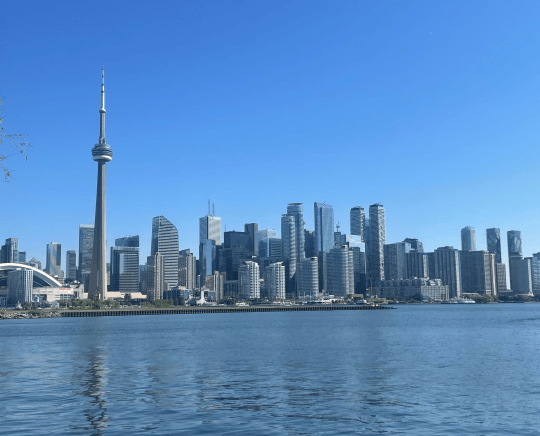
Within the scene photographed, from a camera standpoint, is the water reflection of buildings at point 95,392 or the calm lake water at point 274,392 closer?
the calm lake water at point 274,392

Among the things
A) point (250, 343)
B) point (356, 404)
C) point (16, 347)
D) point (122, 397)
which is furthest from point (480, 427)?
point (16, 347)

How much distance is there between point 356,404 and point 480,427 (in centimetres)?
835

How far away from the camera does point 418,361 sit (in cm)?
6066

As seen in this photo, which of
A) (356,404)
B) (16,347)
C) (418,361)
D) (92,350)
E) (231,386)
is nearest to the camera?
(356,404)

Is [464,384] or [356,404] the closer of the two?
[356,404]

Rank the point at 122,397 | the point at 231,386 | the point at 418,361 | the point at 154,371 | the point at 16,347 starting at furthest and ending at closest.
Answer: the point at 16,347 → the point at 418,361 → the point at 154,371 → the point at 231,386 → the point at 122,397

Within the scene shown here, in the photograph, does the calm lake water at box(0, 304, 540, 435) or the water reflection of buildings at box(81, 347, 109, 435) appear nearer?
the calm lake water at box(0, 304, 540, 435)

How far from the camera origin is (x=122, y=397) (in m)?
40.7

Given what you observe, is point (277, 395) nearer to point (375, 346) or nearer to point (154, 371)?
point (154, 371)

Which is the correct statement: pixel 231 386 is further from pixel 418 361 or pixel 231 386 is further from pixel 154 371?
pixel 418 361

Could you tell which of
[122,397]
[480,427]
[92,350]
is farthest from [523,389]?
[92,350]

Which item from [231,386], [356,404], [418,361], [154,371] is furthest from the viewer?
[418,361]

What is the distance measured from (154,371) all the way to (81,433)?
24422 mm

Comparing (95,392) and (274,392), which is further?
(95,392)
